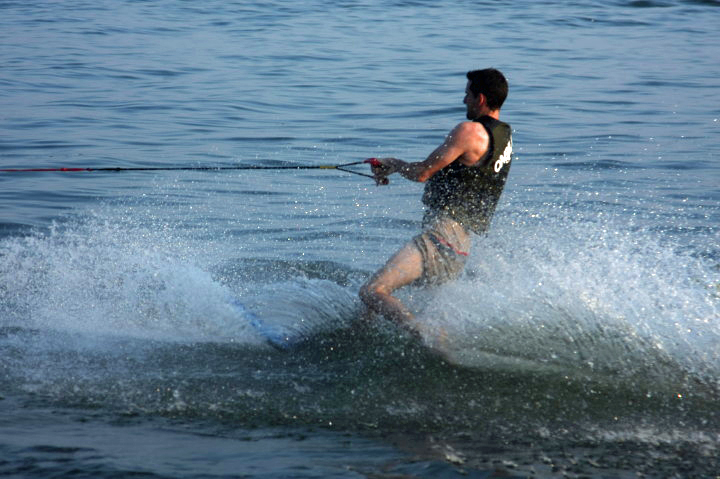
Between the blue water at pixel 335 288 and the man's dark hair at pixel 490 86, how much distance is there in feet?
3.81

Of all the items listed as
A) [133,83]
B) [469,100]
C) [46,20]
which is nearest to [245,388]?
[469,100]

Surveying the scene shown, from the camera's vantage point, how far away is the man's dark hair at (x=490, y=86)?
5668mm

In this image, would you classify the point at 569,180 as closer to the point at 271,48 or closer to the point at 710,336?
the point at 710,336

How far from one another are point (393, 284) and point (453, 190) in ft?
2.12

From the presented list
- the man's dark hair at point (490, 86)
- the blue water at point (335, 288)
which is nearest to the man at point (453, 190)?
the man's dark hair at point (490, 86)

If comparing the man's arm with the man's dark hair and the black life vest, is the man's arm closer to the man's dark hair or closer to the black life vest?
the black life vest

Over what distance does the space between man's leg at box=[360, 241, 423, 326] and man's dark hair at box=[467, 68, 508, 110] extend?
96 cm

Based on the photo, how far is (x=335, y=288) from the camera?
6910mm

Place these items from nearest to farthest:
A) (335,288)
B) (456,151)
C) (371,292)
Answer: (456,151)
(371,292)
(335,288)

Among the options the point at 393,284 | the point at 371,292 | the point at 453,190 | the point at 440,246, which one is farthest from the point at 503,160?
the point at 371,292

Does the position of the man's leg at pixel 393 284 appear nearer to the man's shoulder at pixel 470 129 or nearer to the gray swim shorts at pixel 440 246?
the gray swim shorts at pixel 440 246

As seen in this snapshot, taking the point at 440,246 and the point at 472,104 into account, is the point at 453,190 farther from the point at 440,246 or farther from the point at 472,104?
the point at 472,104

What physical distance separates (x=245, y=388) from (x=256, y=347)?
2.52 ft

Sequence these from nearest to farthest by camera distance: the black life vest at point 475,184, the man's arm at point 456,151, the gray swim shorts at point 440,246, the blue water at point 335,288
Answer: the blue water at point 335,288
the man's arm at point 456,151
the black life vest at point 475,184
the gray swim shorts at point 440,246
